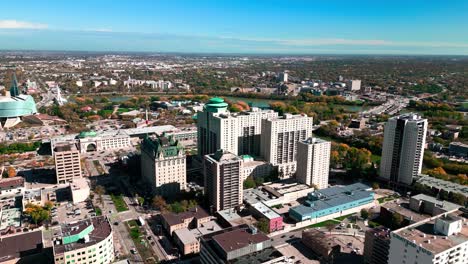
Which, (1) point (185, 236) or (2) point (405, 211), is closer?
(1) point (185, 236)

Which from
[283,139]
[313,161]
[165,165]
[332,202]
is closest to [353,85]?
[283,139]

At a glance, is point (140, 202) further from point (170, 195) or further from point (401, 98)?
point (401, 98)

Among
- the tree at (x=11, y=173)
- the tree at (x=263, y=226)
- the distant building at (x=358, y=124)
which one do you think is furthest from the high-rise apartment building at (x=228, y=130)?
the distant building at (x=358, y=124)

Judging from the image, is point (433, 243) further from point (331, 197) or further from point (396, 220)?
point (331, 197)

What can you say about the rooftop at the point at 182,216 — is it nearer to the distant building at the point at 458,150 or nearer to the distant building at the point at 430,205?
the distant building at the point at 430,205

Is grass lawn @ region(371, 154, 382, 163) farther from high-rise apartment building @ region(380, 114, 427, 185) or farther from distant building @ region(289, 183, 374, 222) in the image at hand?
distant building @ region(289, 183, 374, 222)

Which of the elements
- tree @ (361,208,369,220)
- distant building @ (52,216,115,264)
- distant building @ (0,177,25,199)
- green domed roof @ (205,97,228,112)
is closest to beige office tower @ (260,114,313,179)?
green domed roof @ (205,97,228,112)
